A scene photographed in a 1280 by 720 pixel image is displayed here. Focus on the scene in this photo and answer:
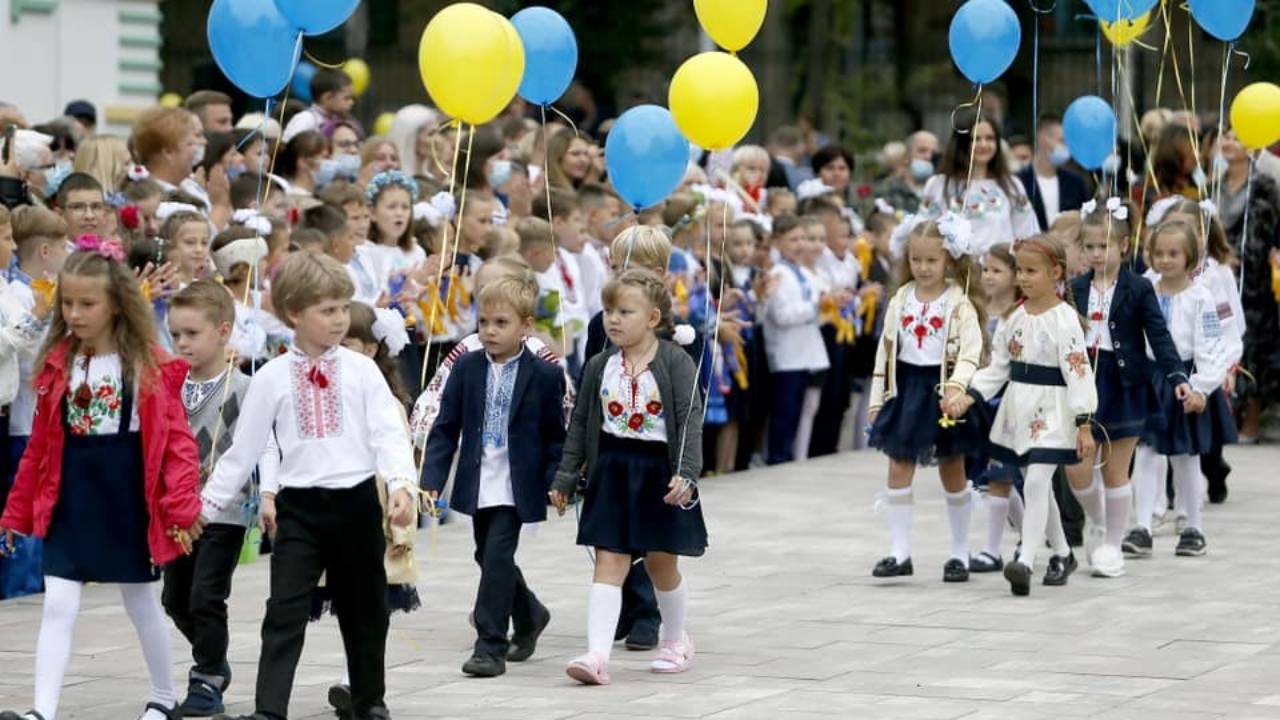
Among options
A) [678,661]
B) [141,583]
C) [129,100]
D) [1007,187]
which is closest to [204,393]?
[141,583]

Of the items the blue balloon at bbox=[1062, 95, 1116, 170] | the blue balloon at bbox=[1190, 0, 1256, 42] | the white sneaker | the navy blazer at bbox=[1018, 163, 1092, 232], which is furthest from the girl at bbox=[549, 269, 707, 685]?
the navy blazer at bbox=[1018, 163, 1092, 232]

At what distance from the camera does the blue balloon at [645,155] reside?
1030 cm

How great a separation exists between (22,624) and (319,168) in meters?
4.51

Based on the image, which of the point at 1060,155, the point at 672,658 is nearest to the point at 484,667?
the point at 672,658

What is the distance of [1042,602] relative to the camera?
1038 centimetres

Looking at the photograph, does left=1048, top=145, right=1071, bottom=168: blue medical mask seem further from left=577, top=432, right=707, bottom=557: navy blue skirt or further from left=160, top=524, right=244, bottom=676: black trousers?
left=160, top=524, right=244, bottom=676: black trousers

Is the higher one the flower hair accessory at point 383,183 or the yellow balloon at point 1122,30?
the yellow balloon at point 1122,30

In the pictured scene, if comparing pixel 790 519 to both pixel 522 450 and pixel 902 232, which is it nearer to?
pixel 902 232

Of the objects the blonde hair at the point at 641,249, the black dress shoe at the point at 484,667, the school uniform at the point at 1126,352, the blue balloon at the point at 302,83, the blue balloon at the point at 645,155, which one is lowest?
the black dress shoe at the point at 484,667

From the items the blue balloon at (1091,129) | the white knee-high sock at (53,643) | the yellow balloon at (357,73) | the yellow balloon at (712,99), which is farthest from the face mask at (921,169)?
the white knee-high sock at (53,643)

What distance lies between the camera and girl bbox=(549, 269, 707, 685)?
28.8 ft

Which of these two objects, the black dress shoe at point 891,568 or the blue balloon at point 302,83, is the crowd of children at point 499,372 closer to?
the black dress shoe at point 891,568

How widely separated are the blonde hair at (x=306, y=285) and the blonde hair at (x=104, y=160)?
4732mm

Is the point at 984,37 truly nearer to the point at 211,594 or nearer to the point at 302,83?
the point at 211,594
